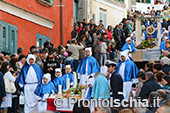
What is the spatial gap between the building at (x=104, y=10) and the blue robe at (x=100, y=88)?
18031 millimetres

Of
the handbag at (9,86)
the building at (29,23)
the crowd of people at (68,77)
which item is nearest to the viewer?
the crowd of people at (68,77)

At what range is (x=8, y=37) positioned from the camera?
18000mm

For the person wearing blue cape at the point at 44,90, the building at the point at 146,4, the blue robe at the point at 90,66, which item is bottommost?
the person wearing blue cape at the point at 44,90

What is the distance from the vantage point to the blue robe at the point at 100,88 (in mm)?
12031

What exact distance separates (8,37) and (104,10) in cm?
1707

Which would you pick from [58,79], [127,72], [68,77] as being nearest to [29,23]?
[68,77]

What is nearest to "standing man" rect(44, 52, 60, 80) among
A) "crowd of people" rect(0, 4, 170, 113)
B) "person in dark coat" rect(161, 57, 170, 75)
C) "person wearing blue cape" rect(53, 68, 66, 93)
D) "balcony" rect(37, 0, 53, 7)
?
"crowd of people" rect(0, 4, 170, 113)

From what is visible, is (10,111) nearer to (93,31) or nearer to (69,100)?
(69,100)

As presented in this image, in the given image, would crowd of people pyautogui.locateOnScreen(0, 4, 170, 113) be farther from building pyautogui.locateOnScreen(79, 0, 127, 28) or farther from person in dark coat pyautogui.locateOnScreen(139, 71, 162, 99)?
building pyautogui.locateOnScreen(79, 0, 127, 28)

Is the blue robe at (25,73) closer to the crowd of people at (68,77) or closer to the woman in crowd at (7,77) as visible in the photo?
the crowd of people at (68,77)

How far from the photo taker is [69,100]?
1252 centimetres

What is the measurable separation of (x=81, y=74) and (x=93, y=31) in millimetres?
7476

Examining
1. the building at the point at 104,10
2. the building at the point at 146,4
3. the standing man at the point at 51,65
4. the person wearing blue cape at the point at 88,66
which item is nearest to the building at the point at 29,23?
the standing man at the point at 51,65

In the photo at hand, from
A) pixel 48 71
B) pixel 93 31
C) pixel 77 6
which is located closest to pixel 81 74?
pixel 48 71
